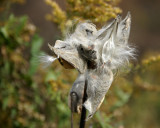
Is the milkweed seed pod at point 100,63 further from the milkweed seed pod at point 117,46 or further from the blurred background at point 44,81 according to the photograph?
the blurred background at point 44,81

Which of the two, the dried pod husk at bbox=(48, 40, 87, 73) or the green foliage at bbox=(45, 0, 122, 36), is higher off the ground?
the green foliage at bbox=(45, 0, 122, 36)

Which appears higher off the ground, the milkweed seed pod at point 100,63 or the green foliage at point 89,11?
the green foliage at point 89,11

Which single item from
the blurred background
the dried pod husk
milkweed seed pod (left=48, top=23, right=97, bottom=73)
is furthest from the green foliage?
the dried pod husk

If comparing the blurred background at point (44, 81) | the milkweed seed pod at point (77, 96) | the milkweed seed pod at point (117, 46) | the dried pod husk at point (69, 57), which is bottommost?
the milkweed seed pod at point (77, 96)

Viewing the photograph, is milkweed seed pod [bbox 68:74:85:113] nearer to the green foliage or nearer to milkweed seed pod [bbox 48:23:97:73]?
milkweed seed pod [bbox 48:23:97:73]

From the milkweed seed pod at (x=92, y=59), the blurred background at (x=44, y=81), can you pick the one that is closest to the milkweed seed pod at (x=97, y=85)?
the milkweed seed pod at (x=92, y=59)

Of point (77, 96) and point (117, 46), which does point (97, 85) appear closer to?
A: point (77, 96)

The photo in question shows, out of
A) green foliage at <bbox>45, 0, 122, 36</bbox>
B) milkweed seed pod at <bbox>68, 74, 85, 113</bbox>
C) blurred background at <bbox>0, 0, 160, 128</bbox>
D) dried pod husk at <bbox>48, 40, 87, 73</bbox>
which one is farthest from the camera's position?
blurred background at <bbox>0, 0, 160, 128</bbox>

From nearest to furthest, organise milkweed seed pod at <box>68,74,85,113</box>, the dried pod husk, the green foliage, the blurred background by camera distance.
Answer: the dried pod husk, milkweed seed pod at <box>68,74,85,113</box>, the green foliage, the blurred background

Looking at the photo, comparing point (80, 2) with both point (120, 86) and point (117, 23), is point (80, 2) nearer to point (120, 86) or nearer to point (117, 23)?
point (117, 23)

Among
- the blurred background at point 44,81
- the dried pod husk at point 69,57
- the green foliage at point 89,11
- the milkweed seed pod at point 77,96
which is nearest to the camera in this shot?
the dried pod husk at point 69,57
